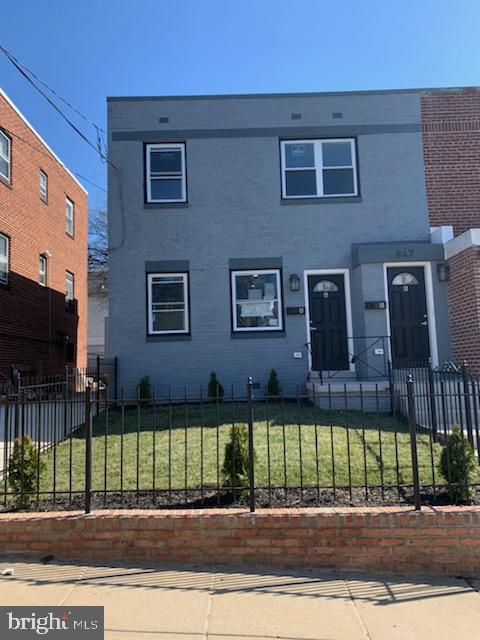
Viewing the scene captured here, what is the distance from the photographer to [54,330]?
18.0m

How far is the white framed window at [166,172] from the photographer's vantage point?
470 inches

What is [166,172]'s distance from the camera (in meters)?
12.0

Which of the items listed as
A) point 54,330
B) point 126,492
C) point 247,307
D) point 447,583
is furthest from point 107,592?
point 54,330

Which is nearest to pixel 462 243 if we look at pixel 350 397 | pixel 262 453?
pixel 350 397

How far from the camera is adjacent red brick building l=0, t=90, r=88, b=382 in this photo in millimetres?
14547

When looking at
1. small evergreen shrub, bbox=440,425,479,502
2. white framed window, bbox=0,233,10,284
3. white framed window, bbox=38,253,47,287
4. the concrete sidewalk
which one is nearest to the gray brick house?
white framed window, bbox=0,233,10,284

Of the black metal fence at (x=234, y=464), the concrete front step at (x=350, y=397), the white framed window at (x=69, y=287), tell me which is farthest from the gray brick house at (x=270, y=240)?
the white framed window at (x=69, y=287)

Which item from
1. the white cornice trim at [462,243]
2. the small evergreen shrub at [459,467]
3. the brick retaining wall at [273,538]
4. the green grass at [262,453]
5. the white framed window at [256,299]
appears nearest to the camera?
the brick retaining wall at [273,538]

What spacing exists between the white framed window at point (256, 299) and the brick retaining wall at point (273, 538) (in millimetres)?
7035

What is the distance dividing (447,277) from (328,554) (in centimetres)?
798

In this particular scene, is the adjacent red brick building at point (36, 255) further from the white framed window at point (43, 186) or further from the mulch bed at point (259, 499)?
the mulch bed at point (259, 499)

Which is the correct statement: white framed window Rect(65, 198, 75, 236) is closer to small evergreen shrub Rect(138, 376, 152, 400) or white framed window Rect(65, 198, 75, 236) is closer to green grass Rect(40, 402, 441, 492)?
small evergreen shrub Rect(138, 376, 152, 400)

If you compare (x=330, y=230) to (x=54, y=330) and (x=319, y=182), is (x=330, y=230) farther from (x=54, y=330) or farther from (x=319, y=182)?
(x=54, y=330)

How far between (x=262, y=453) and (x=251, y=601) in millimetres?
2631
